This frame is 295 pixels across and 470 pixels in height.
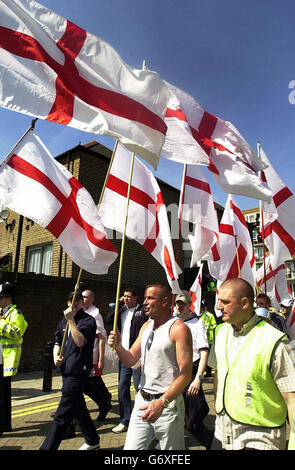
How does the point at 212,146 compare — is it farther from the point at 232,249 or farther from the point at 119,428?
the point at 119,428

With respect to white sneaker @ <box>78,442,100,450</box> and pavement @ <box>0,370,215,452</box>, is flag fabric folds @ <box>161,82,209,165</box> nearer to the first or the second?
pavement @ <box>0,370,215,452</box>

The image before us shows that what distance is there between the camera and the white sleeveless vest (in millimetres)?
2807

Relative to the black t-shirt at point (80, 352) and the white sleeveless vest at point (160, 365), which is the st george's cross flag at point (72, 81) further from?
the black t-shirt at point (80, 352)

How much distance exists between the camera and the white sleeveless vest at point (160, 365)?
2807 millimetres

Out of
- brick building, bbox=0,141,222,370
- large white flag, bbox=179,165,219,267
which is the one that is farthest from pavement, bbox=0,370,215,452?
large white flag, bbox=179,165,219,267

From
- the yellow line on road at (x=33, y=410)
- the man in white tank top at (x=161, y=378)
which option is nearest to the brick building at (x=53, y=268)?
the yellow line on road at (x=33, y=410)

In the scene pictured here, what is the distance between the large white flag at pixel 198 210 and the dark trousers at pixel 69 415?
9.61ft

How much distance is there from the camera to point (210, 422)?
5293 millimetres

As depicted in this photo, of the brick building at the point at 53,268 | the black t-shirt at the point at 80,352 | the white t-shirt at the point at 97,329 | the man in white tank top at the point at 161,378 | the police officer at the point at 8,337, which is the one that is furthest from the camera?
the brick building at the point at 53,268

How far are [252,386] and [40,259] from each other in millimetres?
13774

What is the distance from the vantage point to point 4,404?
15.7 feet

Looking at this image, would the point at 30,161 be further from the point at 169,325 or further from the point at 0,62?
the point at 169,325
